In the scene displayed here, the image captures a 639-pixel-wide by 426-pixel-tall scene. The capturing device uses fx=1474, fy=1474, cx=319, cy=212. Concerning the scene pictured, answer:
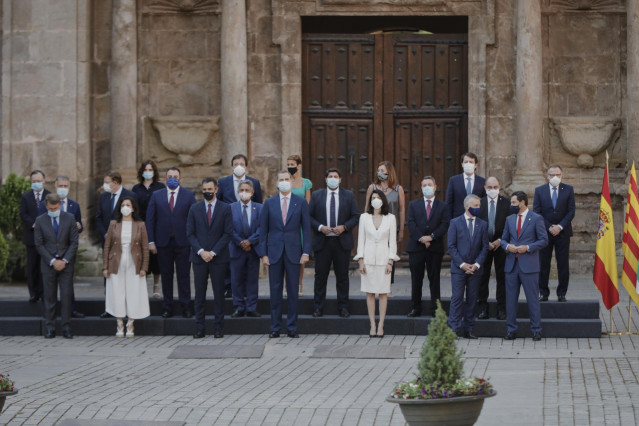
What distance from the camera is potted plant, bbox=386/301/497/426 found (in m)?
10.8

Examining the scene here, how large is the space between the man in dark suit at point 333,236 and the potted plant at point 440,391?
721cm

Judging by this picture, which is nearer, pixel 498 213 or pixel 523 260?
pixel 523 260

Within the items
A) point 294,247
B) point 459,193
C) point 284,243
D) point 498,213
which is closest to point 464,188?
point 459,193

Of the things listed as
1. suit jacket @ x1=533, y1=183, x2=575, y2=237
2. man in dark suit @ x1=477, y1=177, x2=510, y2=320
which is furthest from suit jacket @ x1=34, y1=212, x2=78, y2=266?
suit jacket @ x1=533, y1=183, x2=575, y2=237

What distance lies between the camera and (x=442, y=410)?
35.4ft

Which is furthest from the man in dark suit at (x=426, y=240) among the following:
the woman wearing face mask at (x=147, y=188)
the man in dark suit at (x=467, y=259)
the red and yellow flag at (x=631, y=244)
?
the woman wearing face mask at (x=147, y=188)

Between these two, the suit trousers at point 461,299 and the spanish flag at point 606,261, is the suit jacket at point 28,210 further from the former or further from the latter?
the spanish flag at point 606,261

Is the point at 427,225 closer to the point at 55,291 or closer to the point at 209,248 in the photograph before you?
the point at 209,248

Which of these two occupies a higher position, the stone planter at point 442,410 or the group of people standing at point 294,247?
the group of people standing at point 294,247

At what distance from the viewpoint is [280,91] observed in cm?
2397

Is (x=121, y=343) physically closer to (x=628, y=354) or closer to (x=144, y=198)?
(x=144, y=198)

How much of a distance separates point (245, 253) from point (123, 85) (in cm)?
644

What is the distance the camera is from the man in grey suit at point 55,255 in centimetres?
1792

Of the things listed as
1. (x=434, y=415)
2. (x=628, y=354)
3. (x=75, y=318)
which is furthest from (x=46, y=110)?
(x=434, y=415)
